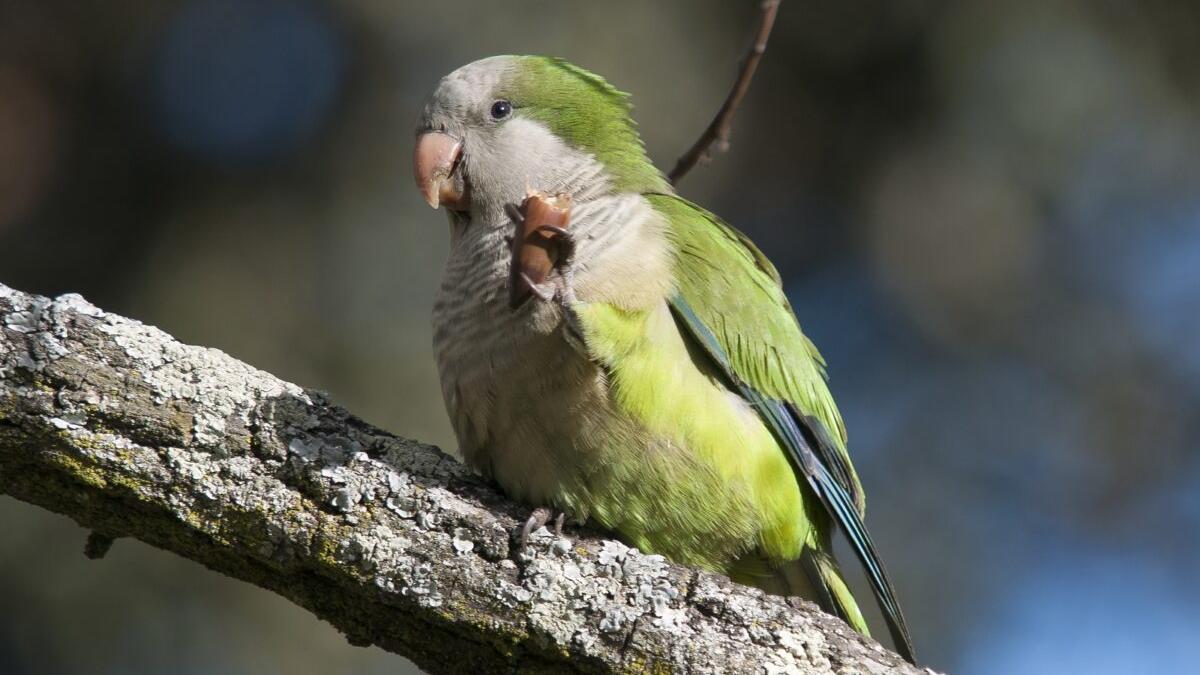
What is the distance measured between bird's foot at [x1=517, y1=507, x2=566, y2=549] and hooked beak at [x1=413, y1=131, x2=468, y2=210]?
1200 millimetres

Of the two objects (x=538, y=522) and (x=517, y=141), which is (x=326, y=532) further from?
(x=517, y=141)

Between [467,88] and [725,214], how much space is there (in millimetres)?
4246

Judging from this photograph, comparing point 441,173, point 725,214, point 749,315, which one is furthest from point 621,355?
point 725,214

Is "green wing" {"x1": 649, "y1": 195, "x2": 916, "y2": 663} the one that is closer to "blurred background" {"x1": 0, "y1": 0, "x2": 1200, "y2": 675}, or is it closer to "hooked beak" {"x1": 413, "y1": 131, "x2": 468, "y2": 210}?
"hooked beak" {"x1": 413, "y1": 131, "x2": 468, "y2": 210}

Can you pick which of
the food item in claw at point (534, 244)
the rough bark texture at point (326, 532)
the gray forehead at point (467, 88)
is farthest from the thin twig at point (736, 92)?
the rough bark texture at point (326, 532)

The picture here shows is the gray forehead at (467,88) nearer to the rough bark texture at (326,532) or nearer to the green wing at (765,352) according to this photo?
the green wing at (765,352)

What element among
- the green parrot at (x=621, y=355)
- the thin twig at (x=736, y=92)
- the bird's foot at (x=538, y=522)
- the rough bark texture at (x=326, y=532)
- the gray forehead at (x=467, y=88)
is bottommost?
the rough bark texture at (x=326, y=532)

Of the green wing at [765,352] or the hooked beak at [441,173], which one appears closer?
the green wing at [765,352]

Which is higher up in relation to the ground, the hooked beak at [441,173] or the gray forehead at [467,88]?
the gray forehead at [467,88]

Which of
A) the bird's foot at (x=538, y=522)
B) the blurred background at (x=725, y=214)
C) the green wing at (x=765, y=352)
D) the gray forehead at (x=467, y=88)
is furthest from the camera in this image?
the blurred background at (x=725, y=214)

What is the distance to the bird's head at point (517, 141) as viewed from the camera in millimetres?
3967

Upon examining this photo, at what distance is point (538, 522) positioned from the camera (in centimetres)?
312

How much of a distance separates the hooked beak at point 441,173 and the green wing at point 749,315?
0.65 meters

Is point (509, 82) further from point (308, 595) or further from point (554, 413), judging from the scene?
point (308, 595)
